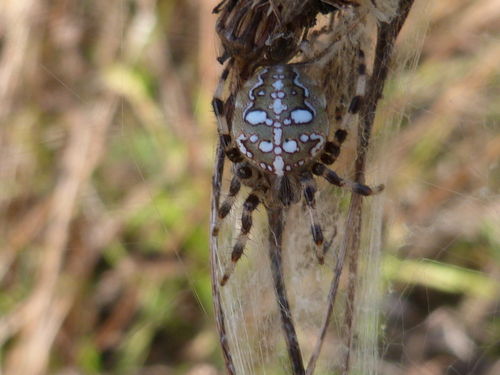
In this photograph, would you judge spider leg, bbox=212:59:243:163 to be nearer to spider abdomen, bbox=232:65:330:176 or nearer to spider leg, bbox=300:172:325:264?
spider abdomen, bbox=232:65:330:176

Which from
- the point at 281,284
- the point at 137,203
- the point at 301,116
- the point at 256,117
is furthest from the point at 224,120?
the point at 137,203

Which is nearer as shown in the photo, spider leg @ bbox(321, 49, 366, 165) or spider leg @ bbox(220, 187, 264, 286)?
spider leg @ bbox(321, 49, 366, 165)

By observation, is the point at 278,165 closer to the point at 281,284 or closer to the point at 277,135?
the point at 277,135

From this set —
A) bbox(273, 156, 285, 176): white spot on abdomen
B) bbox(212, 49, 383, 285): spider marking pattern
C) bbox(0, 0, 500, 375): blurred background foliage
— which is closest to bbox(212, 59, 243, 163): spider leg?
bbox(212, 49, 383, 285): spider marking pattern

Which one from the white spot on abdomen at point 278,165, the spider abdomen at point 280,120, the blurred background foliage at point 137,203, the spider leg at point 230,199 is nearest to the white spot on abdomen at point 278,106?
the spider abdomen at point 280,120

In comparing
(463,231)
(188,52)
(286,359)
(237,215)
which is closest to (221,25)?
(237,215)

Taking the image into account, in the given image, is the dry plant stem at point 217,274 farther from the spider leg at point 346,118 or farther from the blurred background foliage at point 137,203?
the blurred background foliage at point 137,203

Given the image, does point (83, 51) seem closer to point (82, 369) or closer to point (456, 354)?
point (82, 369)
